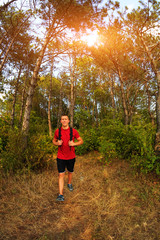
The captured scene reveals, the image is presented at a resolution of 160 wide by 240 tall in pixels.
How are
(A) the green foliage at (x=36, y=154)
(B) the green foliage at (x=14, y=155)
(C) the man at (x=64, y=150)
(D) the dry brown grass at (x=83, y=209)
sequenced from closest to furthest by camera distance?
(D) the dry brown grass at (x=83, y=209) < (C) the man at (x=64, y=150) < (B) the green foliage at (x=14, y=155) < (A) the green foliage at (x=36, y=154)

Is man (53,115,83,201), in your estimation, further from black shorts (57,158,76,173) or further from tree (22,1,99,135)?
tree (22,1,99,135)

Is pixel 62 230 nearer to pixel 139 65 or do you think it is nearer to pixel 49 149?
pixel 49 149

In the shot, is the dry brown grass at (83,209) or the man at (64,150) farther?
the man at (64,150)

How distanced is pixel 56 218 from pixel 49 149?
2761 mm

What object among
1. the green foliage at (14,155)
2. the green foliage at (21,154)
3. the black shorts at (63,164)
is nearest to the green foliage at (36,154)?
the green foliage at (21,154)

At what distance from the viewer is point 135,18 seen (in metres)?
5.52

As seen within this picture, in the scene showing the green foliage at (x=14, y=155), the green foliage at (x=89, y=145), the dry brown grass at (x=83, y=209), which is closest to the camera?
the dry brown grass at (x=83, y=209)

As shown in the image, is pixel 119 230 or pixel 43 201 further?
pixel 43 201

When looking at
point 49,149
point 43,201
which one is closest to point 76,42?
point 49,149

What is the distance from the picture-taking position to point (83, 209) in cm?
286

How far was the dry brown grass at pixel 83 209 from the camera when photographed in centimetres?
219

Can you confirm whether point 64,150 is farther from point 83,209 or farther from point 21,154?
point 21,154

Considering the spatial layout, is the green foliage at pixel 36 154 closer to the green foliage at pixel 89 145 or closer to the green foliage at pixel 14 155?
the green foliage at pixel 14 155

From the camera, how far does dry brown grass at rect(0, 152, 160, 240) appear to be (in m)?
2.19
